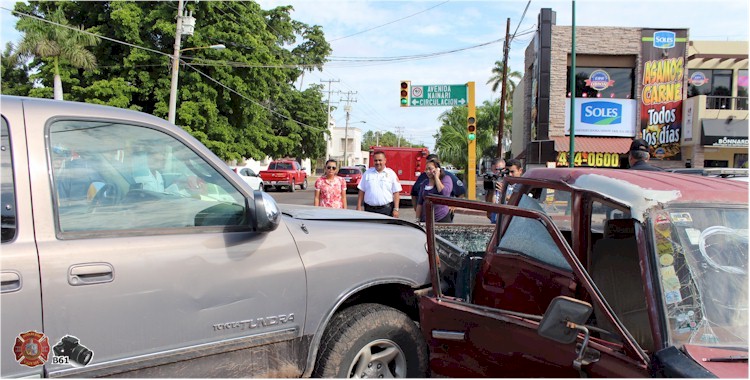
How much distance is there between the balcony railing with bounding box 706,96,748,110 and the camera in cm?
2209

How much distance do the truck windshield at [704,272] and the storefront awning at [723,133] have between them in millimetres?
22726

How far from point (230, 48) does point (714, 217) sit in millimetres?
28540

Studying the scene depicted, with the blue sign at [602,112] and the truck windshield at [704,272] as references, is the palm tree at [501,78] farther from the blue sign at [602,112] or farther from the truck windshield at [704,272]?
the truck windshield at [704,272]

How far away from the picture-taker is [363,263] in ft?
9.78

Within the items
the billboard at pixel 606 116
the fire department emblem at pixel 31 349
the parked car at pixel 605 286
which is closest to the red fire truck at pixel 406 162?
the billboard at pixel 606 116

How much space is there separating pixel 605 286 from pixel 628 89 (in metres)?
23.8

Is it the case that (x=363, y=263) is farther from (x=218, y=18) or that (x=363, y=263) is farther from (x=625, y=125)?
(x=218, y=18)

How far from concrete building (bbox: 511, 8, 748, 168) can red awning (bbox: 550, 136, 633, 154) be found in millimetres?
42

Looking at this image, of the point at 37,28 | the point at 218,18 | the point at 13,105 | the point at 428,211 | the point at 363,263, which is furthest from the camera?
the point at 218,18

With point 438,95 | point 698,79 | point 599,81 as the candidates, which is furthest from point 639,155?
point 698,79

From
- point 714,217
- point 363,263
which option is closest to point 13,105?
point 363,263

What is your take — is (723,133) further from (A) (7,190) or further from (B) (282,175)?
(A) (7,190)

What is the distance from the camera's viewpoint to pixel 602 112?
913 inches

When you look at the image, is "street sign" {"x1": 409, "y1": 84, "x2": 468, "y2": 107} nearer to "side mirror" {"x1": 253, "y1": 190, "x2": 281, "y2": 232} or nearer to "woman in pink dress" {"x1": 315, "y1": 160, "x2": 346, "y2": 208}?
"woman in pink dress" {"x1": 315, "y1": 160, "x2": 346, "y2": 208}
